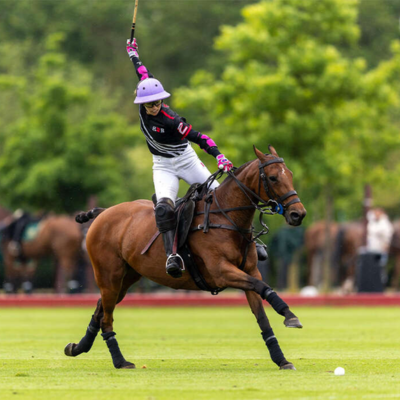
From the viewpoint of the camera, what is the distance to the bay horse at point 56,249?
23.9 metres

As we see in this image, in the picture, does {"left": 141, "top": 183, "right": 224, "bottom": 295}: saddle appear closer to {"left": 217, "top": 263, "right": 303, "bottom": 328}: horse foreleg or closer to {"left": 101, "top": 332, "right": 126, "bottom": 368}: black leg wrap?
{"left": 217, "top": 263, "right": 303, "bottom": 328}: horse foreleg

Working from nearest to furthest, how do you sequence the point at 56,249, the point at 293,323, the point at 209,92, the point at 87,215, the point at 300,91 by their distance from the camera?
the point at 293,323 < the point at 87,215 < the point at 300,91 < the point at 56,249 < the point at 209,92

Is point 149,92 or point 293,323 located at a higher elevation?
point 149,92

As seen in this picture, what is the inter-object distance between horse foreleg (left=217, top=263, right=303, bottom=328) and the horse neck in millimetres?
447

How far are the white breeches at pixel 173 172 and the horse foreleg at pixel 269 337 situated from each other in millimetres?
1212

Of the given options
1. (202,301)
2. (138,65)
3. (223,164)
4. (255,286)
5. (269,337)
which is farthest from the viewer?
(202,301)

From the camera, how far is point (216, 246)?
838 cm

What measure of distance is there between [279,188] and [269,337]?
4.17ft

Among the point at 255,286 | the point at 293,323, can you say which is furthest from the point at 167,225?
the point at 293,323

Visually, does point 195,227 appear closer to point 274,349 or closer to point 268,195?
point 268,195

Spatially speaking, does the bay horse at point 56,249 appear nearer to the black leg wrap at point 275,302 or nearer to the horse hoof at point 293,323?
the black leg wrap at point 275,302

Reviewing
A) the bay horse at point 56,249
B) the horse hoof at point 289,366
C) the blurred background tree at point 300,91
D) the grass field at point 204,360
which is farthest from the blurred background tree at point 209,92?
the horse hoof at point 289,366

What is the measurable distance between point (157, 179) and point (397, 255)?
16357mm

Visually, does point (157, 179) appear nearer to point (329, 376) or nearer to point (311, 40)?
point (329, 376)
